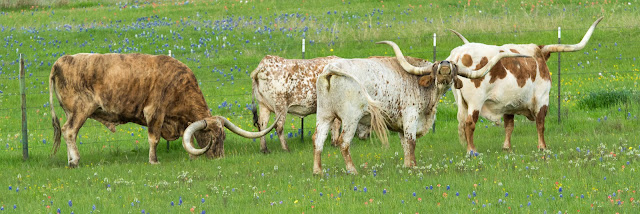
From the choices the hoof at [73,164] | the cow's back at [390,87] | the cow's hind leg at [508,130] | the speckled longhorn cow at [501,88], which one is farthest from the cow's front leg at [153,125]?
the cow's hind leg at [508,130]

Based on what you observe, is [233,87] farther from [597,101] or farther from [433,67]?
[433,67]

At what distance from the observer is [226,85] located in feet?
66.5

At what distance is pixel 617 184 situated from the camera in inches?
360

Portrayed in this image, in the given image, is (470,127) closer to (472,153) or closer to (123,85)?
(472,153)

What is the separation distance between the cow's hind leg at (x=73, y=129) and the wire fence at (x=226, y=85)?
6.19 ft

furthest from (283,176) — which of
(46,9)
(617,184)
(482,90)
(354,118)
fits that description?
(46,9)

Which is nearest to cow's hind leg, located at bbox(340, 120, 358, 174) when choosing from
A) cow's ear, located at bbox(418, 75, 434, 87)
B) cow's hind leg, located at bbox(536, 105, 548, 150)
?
cow's ear, located at bbox(418, 75, 434, 87)

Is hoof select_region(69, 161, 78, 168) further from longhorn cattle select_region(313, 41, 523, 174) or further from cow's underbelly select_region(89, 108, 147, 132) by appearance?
longhorn cattle select_region(313, 41, 523, 174)

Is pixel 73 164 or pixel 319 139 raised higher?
pixel 319 139

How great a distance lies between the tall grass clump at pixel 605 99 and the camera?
1622cm

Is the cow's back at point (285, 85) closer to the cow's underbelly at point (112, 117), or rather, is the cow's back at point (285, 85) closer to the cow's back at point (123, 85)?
the cow's back at point (123, 85)

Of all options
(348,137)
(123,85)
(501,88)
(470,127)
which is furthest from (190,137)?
(501,88)

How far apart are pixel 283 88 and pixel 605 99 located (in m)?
6.50

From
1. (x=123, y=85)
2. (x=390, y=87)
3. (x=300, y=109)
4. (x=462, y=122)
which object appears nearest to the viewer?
(x=390, y=87)
